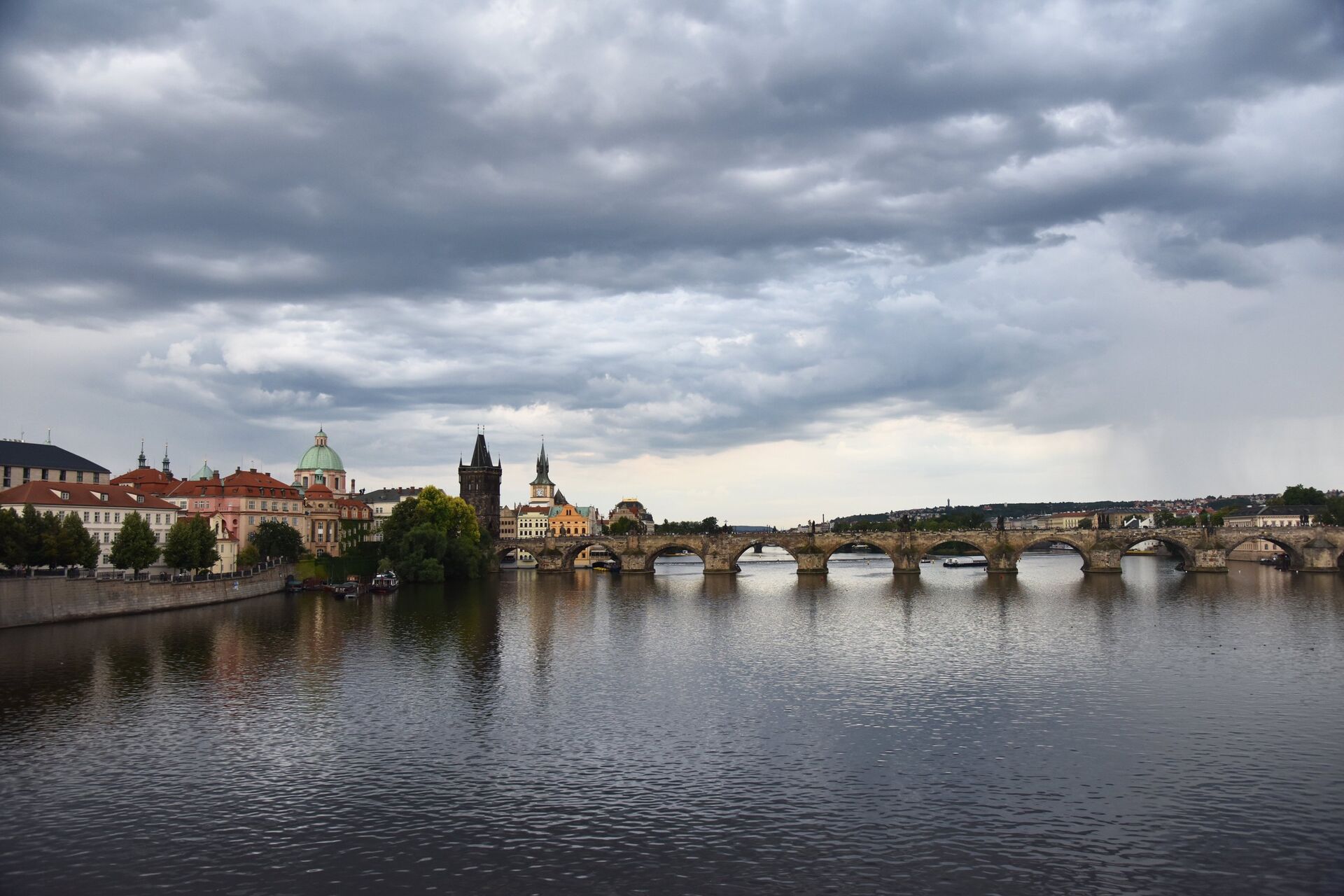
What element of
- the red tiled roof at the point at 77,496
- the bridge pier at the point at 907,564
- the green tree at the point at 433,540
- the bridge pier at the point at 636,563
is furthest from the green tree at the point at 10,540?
the bridge pier at the point at 907,564

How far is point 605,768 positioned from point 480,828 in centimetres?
565

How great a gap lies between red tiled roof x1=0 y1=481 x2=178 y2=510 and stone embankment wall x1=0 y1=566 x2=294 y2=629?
1325cm

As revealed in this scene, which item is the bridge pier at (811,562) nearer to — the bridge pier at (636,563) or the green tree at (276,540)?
the bridge pier at (636,563)

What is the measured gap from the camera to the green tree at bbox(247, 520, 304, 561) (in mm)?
112875

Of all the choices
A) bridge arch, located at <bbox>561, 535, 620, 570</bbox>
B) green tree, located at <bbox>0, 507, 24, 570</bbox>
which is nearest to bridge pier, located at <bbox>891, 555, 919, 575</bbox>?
bridge arch, located at <bbox>561, 535, 620, 570</bbox>

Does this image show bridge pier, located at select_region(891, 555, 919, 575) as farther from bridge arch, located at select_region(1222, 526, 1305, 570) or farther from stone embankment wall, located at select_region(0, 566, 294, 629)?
stone embankment wall, located at select_region(0, 566, 294, 629)

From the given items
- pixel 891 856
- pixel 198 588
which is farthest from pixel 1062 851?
pixel 198 588

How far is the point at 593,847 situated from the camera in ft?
75.4

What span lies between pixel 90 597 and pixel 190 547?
62.8ft

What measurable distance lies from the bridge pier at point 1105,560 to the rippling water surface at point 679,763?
212ft

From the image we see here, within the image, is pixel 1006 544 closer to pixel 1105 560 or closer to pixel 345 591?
pixel 1105 560

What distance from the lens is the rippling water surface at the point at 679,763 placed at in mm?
21797

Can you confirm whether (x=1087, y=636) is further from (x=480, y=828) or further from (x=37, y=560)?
(x=37, y=560)

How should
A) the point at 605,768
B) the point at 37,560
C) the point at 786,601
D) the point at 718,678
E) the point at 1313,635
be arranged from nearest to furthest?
the point at 605,768, the point at 718,678, the point at 1313,635, the point at 37,560, the point at 786,601
